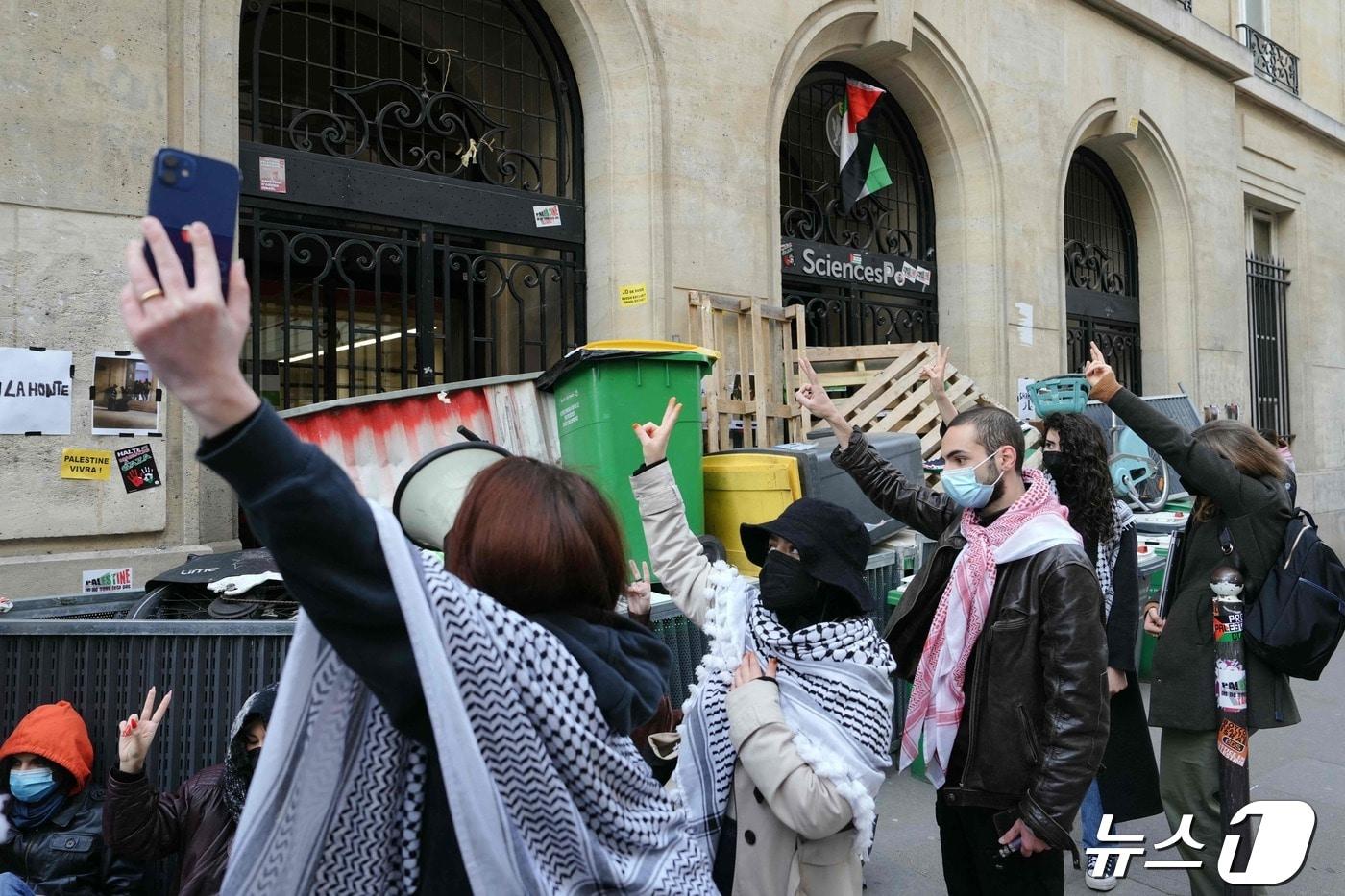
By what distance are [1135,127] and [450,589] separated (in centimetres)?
1396

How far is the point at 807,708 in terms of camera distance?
243 cm

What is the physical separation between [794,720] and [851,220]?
9.11m

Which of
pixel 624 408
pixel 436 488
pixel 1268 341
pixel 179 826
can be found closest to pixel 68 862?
pixel 179 826

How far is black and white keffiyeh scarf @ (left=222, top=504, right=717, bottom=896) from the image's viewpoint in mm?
1265

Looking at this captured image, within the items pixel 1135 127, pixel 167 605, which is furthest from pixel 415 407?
pixel 1135 127

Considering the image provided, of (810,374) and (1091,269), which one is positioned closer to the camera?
(810,374)

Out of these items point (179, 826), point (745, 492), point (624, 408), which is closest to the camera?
point (179, 826)

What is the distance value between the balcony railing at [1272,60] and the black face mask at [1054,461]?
1393cm

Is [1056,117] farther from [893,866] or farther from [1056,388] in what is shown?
[893,866]

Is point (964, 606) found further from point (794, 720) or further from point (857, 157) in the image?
point (857, 157)

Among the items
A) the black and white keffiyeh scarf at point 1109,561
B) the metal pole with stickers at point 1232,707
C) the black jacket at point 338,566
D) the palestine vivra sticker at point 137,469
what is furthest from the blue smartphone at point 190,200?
the palestine vivra sticker at point 137,469

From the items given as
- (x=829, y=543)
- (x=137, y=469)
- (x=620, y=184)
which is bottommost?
(x=829, y=543)

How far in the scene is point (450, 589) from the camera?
4.20 ft

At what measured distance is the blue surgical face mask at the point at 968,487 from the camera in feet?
9.85
